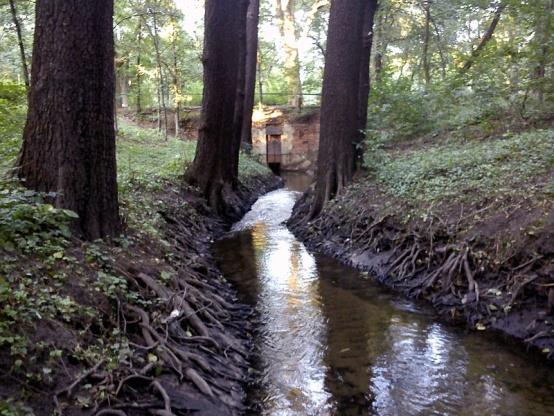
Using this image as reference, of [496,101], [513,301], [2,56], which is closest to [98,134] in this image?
[513,301]

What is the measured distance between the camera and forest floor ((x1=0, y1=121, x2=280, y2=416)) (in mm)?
3203

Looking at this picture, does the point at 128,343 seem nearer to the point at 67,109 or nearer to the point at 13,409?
the point at 13,409

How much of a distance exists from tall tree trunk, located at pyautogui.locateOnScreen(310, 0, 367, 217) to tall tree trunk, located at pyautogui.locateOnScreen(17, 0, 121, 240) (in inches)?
268

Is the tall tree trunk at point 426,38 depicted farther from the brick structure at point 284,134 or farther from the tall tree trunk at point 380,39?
the brick structure at point 284,134

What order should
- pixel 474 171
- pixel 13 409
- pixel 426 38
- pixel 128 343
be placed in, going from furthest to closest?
1. pixel 426 38
2. pixel 474 171
3. pixel 128 343
4. pixel 13 409

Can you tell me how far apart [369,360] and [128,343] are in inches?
98.1

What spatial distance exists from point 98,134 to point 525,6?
967 cm

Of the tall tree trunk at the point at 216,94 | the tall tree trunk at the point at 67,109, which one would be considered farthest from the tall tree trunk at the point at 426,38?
the tall tree trunk at the point at 67,109

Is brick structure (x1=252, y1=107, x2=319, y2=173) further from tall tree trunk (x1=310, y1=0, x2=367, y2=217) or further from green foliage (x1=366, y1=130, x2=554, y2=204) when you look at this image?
green foliage (x1=366, y1=130, x2=554, y2=204)

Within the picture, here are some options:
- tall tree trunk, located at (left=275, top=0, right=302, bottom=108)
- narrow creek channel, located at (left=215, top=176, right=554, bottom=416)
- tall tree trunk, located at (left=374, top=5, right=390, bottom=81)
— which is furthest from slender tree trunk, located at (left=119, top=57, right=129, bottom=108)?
narrow creek channel, located at (left=215, top=176, right=554, bottom=416)

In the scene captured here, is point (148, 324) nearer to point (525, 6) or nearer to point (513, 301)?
point (513, 301)

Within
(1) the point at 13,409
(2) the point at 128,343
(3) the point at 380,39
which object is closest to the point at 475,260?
(2) the point at 128,343

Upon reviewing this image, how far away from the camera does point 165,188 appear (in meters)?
10.6

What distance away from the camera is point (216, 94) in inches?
485
